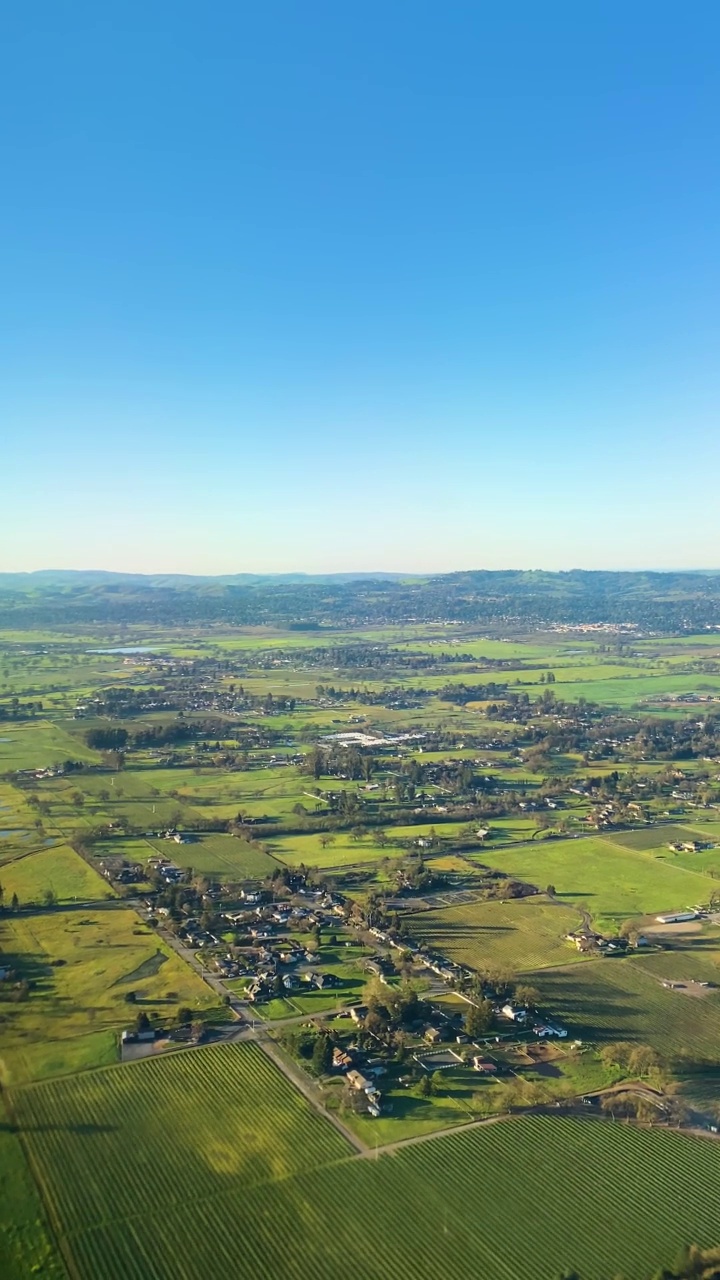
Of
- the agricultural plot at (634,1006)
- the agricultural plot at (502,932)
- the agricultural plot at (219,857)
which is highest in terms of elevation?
the agricultural plot at (634,1006)

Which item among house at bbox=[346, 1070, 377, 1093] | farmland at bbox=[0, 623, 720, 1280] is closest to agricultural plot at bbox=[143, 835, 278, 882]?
farmland at bbox=[0, 623, 720, 1280]

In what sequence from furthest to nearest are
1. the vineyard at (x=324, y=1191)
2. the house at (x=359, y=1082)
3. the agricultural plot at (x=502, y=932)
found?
the agricultural plot at (x=502, y=932) < the house at (x=359, y=1082) < the vineyard at (x=324, y=1191)

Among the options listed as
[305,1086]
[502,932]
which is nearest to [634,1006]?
[502,932]

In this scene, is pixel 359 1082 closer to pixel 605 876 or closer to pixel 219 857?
pixel 605 876

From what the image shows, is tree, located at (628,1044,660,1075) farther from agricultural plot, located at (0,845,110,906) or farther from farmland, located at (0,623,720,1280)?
agricultural plot, located at (0,845,110,906)

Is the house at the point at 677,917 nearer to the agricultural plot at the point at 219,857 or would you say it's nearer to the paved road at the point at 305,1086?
the agricultural plot at the point at 219,857

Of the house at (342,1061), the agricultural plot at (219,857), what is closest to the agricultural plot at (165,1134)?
the house at (342,1061)
